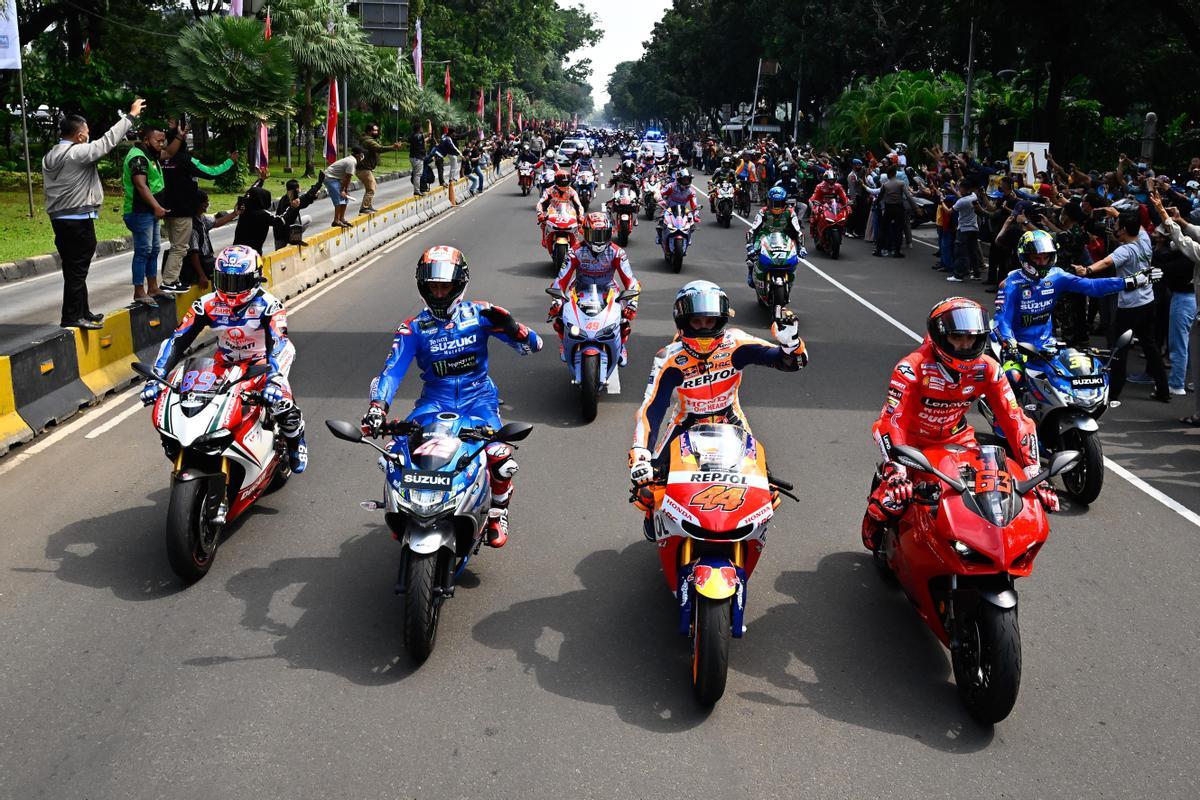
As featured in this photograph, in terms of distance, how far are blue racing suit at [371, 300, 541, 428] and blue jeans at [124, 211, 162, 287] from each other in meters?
7.83

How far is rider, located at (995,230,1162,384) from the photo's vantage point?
8.73 meters

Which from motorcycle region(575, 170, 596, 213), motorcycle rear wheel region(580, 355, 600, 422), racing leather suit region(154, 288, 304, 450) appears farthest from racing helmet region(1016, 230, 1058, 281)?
motorcycle region(575, 170, 596, 213)

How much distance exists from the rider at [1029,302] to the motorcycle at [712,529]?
3.92 meters

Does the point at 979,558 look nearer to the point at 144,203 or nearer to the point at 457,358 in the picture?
the point at 457,358

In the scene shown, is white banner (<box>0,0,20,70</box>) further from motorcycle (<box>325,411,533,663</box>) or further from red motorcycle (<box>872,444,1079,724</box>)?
red motorcycle (<box>872,444,1079,724</box>)

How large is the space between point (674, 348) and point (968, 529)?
6.21 feet

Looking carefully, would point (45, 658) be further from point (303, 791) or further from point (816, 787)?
point (816, 787)

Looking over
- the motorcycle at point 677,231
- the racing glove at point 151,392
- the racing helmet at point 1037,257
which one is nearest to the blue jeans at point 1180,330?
the racing helmet at point 1037,257

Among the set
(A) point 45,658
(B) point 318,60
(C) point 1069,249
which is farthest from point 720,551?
(B) point 318,60

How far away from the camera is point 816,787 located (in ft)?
14.9

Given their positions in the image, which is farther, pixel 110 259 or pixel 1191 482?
pixel 110 259

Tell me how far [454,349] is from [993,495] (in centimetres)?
319

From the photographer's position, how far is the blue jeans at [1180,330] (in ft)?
37.7

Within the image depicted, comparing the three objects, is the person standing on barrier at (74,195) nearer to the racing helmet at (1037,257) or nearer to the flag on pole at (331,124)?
the racing helmet at (1037,257)
